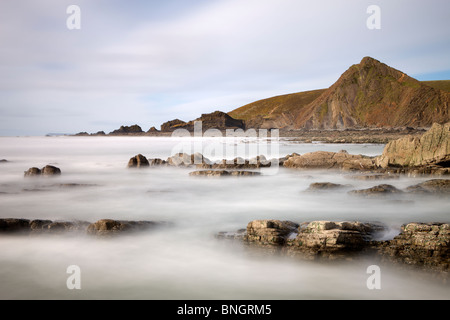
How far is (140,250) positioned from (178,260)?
88 cm

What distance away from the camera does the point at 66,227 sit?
27.2 ft

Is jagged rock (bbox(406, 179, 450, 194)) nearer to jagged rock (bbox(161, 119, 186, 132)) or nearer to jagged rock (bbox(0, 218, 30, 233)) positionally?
jagged rock (bbox(0, 218, 30, 233))

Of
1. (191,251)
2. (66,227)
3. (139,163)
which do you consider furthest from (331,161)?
(66,227)

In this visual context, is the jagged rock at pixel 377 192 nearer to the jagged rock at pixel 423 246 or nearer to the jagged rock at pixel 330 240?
the jagged rock at pixel 330 240

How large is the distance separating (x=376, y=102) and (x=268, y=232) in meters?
117

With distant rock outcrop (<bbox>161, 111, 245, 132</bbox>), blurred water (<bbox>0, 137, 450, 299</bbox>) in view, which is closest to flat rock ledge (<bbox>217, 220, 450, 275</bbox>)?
blurred water (<bbox>0, 137, 450, 299</bbox>)

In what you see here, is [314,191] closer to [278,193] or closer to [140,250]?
[278,193]

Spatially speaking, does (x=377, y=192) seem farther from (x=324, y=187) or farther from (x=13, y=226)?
(x=13, y=226)

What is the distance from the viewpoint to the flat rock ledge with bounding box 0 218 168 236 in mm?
8094

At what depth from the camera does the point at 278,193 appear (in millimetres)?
12836

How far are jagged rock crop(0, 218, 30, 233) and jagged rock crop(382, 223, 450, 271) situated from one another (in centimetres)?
753
